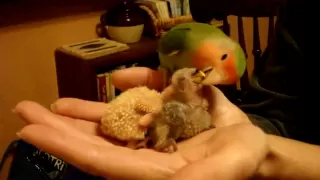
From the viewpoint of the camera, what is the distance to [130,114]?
78cm

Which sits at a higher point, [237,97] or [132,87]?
[132,87]

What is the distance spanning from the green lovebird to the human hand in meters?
0.09

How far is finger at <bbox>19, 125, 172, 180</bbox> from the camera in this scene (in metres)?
0.58

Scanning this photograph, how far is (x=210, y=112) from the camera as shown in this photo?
0.80 m

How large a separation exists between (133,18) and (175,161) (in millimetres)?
1315

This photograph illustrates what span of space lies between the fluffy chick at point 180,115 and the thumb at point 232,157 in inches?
4.5

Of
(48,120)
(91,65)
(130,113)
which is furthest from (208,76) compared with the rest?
(91,65)

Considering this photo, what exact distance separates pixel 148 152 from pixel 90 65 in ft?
3.60

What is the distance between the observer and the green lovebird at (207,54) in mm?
736

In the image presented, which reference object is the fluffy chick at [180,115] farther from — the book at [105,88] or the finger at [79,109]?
the book at [105,88]

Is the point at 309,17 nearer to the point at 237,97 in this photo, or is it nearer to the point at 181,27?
the point at 181,27

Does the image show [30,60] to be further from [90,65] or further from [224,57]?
[224,57]

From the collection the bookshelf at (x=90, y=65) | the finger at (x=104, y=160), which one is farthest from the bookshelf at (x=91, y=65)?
the finger at (x=104, y=160)

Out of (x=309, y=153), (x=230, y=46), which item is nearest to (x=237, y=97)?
(x=230, y=46)
